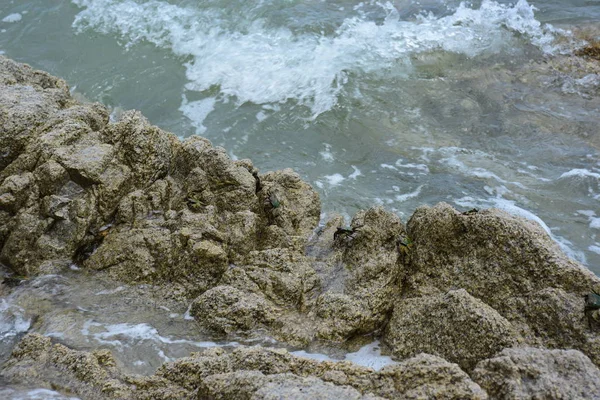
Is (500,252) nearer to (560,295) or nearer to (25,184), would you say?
(560,295)

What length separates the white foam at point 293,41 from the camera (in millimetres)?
9258

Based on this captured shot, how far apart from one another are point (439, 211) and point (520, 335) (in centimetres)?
103

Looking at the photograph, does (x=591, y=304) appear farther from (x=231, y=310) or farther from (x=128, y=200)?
(x=128, y=200)

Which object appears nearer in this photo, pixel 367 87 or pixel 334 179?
pixel 334 179

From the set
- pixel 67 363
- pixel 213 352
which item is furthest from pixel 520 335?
pixel 67 363

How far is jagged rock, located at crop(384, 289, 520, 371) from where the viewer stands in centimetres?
309

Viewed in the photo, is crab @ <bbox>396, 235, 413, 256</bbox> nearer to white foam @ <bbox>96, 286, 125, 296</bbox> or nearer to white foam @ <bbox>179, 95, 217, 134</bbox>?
white foam @ <bbox>96, 286, 125, 296</bbox>

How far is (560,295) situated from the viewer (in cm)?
332

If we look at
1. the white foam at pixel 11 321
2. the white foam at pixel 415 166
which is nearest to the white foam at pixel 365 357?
the white foam at pixel 11 321

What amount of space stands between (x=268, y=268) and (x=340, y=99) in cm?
514

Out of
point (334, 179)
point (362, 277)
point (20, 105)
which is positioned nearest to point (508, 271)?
point (362, 277)

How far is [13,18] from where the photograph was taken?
35.8 feet

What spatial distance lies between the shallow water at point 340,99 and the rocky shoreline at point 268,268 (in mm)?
275

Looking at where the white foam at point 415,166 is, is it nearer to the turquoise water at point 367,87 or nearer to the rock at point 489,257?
the turquoise water at point 367,87
